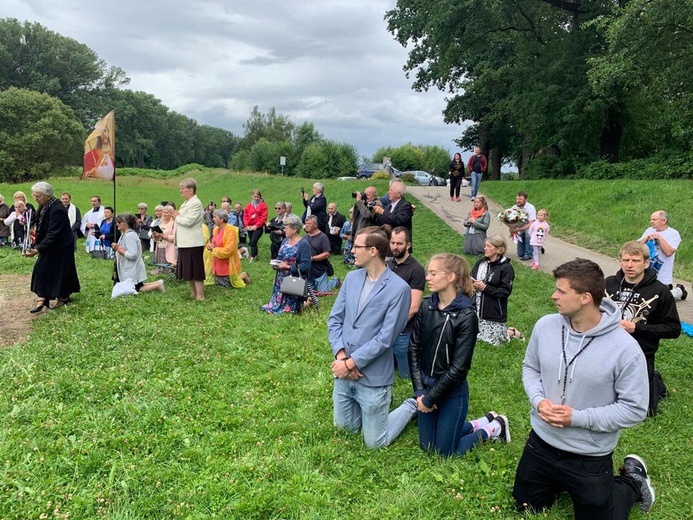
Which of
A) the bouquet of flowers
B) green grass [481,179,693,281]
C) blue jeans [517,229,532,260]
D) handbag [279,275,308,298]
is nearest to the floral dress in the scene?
handbag [279,275,308,298]

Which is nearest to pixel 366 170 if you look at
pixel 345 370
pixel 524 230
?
pixel 524 230

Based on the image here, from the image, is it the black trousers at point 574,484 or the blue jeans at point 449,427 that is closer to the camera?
the black trousers at point 574,484

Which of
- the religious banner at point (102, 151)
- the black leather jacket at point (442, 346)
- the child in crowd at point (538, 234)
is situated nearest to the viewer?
the black leather jacket at point (442, 346)

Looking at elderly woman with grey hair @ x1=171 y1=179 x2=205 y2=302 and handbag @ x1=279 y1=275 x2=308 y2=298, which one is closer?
handbag @ x1=279 y1=275 x2=308 y2=298

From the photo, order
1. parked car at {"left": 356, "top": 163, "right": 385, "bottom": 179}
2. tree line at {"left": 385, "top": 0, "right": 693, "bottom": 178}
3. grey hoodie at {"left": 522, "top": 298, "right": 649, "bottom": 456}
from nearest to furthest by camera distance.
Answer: grey hoodie at {"left": 522, "top": 298, "right": 649, "bottom": 456}, tree line at {"left": 385, "top": 0, "right": 693, "bottom": 178}, parked car at {"left": 356, "top": 163, "right": 385, "bottom": 179}

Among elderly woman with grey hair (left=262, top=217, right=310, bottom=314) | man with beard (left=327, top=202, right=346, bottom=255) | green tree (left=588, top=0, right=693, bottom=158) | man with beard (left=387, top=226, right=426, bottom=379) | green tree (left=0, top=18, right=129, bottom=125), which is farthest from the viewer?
green tree (left=0, top=18, right=129, bottom=125)

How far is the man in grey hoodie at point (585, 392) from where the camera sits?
288 cm

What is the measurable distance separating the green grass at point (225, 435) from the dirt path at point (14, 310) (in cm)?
32

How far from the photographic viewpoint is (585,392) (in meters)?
2.99

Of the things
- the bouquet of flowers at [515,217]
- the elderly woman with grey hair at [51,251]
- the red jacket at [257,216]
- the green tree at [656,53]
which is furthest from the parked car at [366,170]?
A: the elderly woman with grey hair at [51,251]

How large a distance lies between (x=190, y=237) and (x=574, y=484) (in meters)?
7.18

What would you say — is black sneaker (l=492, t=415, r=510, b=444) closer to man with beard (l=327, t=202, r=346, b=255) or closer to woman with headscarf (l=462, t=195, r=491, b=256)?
woman with headscarf (l=462, t=195, r=491, b=256)

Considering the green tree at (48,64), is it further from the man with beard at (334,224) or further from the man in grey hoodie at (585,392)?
the man in grey hoodie at (585,392)

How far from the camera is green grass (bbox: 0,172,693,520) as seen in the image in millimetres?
3406
